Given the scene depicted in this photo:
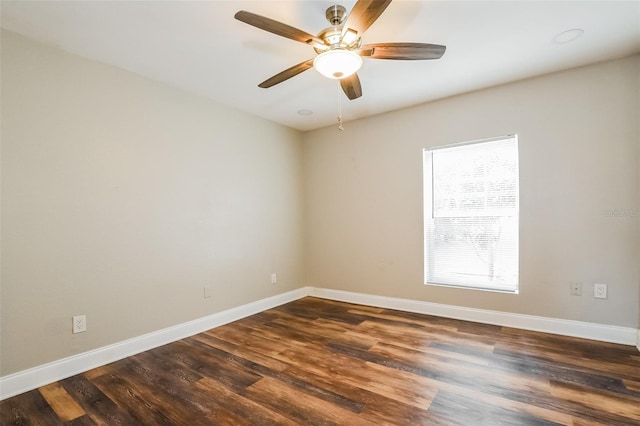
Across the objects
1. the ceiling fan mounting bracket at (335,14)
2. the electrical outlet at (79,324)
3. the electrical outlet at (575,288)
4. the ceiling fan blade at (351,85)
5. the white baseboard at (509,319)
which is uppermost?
the ceiling fan mounting bracket at (335,14)

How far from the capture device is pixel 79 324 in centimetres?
236

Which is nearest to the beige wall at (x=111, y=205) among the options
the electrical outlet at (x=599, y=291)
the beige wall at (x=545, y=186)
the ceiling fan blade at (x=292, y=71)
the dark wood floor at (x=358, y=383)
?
the dark wood floor at (x=358, y=383)

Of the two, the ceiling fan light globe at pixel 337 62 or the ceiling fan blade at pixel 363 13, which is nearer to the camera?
the ceiling fan blade at pixel 363 13

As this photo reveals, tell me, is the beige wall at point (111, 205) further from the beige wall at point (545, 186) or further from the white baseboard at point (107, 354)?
the beige wall at point (545, 186)

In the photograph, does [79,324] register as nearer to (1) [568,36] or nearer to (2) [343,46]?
(2) [343,46]

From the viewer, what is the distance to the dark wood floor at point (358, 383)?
1748 millimetres

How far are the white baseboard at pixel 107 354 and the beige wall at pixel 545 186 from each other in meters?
1.81

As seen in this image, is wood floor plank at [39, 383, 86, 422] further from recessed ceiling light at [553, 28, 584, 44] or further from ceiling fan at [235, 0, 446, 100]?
recessed ceiling light at [553, 28, 584, 44]

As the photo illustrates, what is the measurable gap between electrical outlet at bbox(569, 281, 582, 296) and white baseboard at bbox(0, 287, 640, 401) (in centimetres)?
27

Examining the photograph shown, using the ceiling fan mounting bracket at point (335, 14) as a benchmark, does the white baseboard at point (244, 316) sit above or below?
below

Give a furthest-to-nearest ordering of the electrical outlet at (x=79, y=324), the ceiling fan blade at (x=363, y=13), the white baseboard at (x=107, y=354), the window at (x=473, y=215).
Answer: the window at (x=473, y=215) < the electrical outlet at (x=79, y=324) < the white baseboard at (x=107, y=354) < the ceiling fan blade at (x=363, y=13)

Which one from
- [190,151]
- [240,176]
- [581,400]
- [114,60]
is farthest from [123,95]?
[581,400]

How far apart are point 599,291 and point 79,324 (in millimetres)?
4361

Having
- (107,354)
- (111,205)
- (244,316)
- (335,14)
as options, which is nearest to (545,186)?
(335,14)
